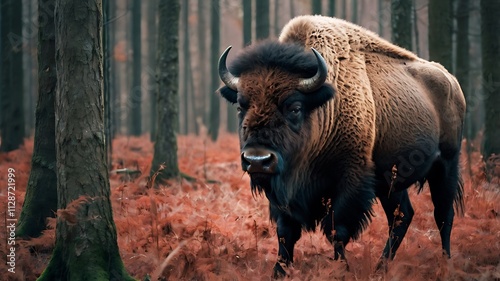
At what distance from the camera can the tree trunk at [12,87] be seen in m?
14.2

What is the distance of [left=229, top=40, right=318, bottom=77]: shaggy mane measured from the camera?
5633mm

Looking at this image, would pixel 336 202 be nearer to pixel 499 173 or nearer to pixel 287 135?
pixel 287 135

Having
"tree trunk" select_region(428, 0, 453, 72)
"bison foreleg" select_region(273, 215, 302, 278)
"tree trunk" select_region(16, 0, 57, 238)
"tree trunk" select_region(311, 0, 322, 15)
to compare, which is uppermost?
"tree trunk" select_region(311, 0, 322, 15)

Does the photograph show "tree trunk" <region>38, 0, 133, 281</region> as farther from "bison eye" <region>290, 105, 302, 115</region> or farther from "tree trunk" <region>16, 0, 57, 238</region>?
"bison eye" <region>290, 105, 302, 115</region>

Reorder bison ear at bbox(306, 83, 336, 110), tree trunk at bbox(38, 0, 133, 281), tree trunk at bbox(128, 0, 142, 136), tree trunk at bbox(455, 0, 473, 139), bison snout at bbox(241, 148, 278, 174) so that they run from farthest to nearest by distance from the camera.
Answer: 1. tree trunk at bbox(128, 0, 142, 136)
2. tree trunk at bbox(455, 0, 473, 139)
3. bison ear at bbox(306, 83, 336, 110)
4. bison snout at bbox(241, 148, 278, 174)
5. tree trunk at bbox(38, 0, 133, 281)

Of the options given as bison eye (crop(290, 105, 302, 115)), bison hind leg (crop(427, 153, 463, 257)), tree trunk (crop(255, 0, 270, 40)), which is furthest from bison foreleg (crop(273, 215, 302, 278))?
tree trunk (crop(255, 0, 270, 40))

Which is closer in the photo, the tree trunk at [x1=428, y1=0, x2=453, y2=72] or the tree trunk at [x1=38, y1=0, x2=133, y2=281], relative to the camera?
the tree trunk at [x1=38, y1=0, x2=133, y2=281]

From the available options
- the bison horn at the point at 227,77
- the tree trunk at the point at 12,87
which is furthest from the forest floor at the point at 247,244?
the tree trunk at the point at 12,87

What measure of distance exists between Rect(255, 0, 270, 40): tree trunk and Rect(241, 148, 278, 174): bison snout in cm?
985

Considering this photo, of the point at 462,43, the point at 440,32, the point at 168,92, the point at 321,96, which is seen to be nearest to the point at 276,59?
the point at 321,96

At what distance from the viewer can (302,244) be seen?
7.13m

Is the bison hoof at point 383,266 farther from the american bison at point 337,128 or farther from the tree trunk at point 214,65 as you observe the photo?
the tree trunk at point 214,65

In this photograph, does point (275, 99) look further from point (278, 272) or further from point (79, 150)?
point (79, 150)

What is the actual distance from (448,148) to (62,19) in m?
5.02
